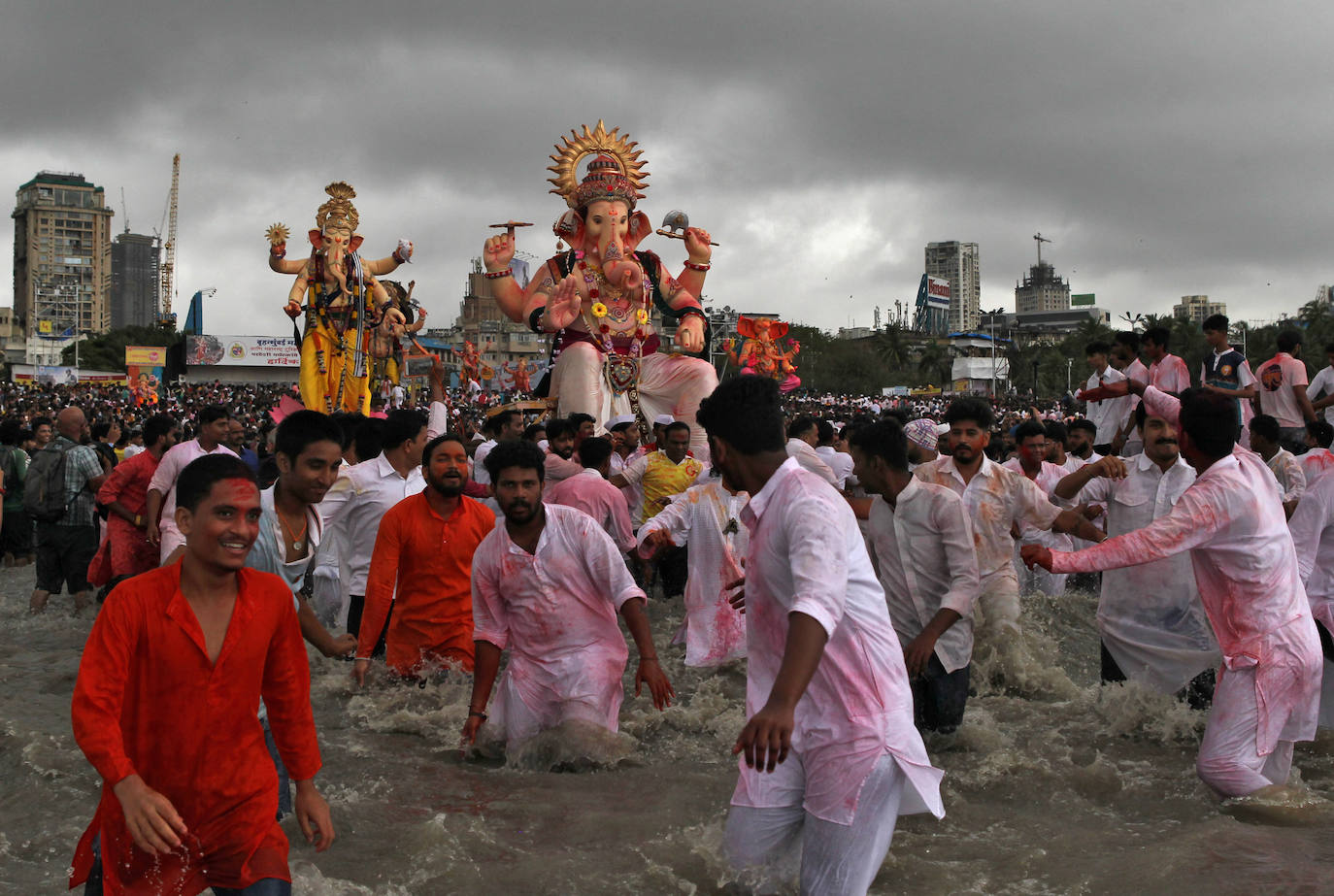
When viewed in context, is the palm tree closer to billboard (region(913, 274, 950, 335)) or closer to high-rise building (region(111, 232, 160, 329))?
billboard (region(913, 274, 950, 335))

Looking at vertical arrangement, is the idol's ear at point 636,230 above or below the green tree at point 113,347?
below

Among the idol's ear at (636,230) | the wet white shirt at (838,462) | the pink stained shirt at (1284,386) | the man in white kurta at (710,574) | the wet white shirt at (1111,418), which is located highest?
the idol's ear at (636,230)

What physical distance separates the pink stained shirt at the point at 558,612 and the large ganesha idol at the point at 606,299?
21.7 feet

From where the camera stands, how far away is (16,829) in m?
4.78

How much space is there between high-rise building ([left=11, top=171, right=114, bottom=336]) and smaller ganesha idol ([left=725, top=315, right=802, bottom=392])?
542ft

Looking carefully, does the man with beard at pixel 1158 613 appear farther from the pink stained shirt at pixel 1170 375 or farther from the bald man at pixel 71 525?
the bald man at pixel 71 525

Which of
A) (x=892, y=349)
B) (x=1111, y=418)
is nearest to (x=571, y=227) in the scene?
(x=1111, y=418)

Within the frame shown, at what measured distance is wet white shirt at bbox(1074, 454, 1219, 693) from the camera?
5742 millimetres

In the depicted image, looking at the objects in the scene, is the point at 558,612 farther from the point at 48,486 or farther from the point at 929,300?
the point at 929,300

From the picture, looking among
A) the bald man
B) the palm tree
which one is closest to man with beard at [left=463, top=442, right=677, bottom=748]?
the bald man

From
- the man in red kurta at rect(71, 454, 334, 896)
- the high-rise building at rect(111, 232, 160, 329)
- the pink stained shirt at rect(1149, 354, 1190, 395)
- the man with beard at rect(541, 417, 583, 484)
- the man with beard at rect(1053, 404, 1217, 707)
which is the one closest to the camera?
the man in red kurta at rect(71, 454, 334, 896)

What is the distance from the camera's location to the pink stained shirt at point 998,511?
6.06 meters

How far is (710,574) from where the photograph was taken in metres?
7.50

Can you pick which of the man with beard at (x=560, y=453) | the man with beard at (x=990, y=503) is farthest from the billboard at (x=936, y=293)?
the man with beard at (x=990, y=503)
